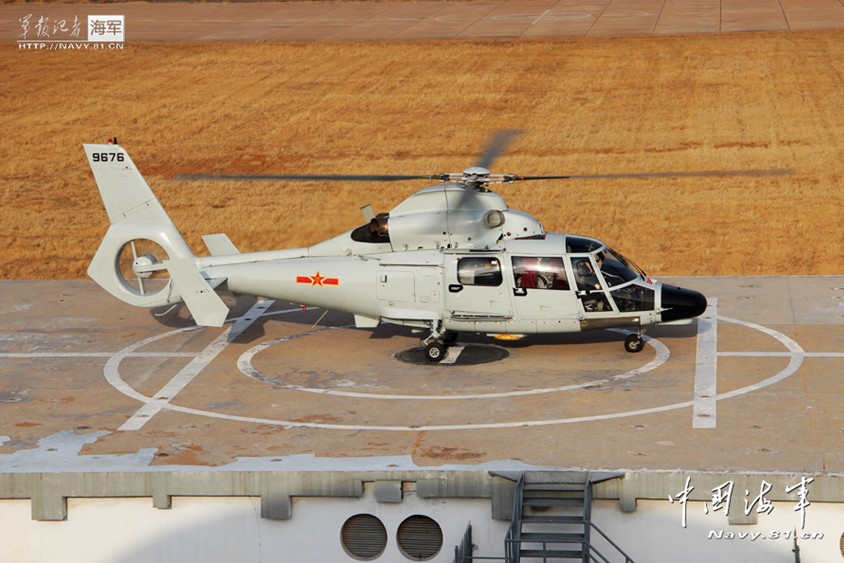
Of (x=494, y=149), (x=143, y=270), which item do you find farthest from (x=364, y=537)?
(x=143, y=270)

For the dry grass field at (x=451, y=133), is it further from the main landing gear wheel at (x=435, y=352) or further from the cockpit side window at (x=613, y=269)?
the cockpit side window at (x=613, y=269)

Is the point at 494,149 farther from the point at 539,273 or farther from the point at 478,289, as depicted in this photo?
the point at 478,289

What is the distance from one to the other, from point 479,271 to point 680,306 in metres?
4.45

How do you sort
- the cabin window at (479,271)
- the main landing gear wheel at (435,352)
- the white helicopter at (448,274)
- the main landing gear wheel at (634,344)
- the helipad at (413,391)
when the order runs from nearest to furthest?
the helipad at (413,391)
the white helicopter at (448,274)
the cabin window at (479,271)
the main landing gear wheel at (435,352)
the main landing gear wheel at (634,344)

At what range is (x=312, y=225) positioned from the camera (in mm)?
31391

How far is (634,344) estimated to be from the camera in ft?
94.5

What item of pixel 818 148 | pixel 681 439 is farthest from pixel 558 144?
pixel 681 439

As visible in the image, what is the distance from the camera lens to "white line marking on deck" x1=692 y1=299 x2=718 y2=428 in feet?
80.3

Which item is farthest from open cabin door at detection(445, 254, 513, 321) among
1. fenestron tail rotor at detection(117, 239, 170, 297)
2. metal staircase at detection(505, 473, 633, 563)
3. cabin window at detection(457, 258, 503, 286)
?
metal staircase at detection(505, 473, 633, 563)

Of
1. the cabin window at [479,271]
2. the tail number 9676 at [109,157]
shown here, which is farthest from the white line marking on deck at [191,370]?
the cabin window at [479,271]

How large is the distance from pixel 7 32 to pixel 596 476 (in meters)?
65.7

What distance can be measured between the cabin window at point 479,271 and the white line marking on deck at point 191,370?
6.12 metres

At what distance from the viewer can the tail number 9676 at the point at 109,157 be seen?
29.4 m

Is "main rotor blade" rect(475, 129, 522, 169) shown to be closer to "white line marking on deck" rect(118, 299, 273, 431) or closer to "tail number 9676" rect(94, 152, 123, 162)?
"white line marking on deck" rect(118, 299, 273, 431)
